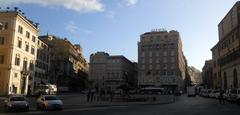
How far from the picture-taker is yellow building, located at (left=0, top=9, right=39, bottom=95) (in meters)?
62.7

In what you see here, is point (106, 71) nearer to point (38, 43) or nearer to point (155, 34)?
point (155, 34)

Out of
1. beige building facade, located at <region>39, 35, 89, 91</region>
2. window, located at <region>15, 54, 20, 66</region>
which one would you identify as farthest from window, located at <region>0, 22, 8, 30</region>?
beige building facade, located at <region>39, 35, 89, 91</region>

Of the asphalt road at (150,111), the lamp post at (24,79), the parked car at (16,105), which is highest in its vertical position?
the lamp post at (24,79)

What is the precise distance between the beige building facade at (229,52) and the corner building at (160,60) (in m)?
29.3

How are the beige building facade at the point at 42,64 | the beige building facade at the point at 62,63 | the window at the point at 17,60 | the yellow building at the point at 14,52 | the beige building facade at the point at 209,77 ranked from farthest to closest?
the beige building facade at the point at 209,77 → the beige building facade at the point at 62,63 → the beige building facade at the point at 42,64 → the window at the point at 17,60 → the yellow building at the point at 14,52

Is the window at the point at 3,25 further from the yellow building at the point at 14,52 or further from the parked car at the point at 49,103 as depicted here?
the parked car at the point at 49,103

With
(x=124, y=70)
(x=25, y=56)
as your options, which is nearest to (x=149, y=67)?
(x=124, y=70)

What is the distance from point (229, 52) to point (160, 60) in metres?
51.2

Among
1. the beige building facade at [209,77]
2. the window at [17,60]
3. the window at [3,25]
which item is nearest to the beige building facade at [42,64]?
the window at [17,60]

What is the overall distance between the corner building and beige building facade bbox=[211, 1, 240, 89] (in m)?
29.3

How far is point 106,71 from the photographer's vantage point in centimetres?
13575

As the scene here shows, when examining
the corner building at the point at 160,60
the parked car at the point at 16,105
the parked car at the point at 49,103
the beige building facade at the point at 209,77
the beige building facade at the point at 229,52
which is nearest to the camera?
the parked car at the point at 16,105

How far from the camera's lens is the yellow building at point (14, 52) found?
6269 centimetres

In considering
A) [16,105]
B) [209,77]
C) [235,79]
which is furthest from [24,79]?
[209,77]
